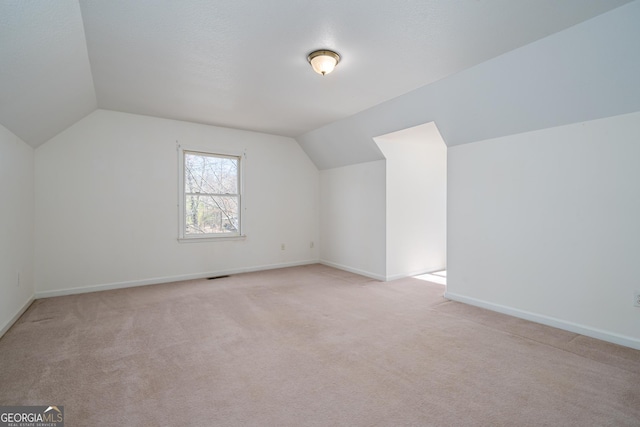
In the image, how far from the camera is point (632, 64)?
213cm

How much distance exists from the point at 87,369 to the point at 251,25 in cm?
270

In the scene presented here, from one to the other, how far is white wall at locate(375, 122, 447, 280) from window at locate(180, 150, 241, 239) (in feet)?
8.24

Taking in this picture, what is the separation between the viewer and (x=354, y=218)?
529cm

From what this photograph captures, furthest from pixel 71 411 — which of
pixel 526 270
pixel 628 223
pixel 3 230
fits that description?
pixel 628 223

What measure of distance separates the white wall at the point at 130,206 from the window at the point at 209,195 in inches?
5.4

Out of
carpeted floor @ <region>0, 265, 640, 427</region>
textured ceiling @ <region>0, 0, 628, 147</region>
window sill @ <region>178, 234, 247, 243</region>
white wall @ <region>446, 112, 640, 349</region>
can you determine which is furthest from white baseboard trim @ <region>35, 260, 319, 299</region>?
white wall @ <region>446, 112, 640, 349</region>

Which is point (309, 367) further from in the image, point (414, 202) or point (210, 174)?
point (210, 174)

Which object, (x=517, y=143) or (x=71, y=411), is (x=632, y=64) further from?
(x=71, y=411)

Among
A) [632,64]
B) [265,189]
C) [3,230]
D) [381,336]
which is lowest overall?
[381,336]

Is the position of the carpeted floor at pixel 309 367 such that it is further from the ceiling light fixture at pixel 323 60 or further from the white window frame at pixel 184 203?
the ceiling light fixture at pixel 323 60

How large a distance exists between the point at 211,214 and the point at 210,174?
653 millimetres

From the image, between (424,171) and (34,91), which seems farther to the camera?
(424,171)

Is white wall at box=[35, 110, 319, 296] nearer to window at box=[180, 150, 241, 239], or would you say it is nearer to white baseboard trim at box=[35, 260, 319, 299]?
white baseboard trim at box=[35, 260, 319, 299]

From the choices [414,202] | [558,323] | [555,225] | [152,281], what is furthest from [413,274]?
[152,281]
